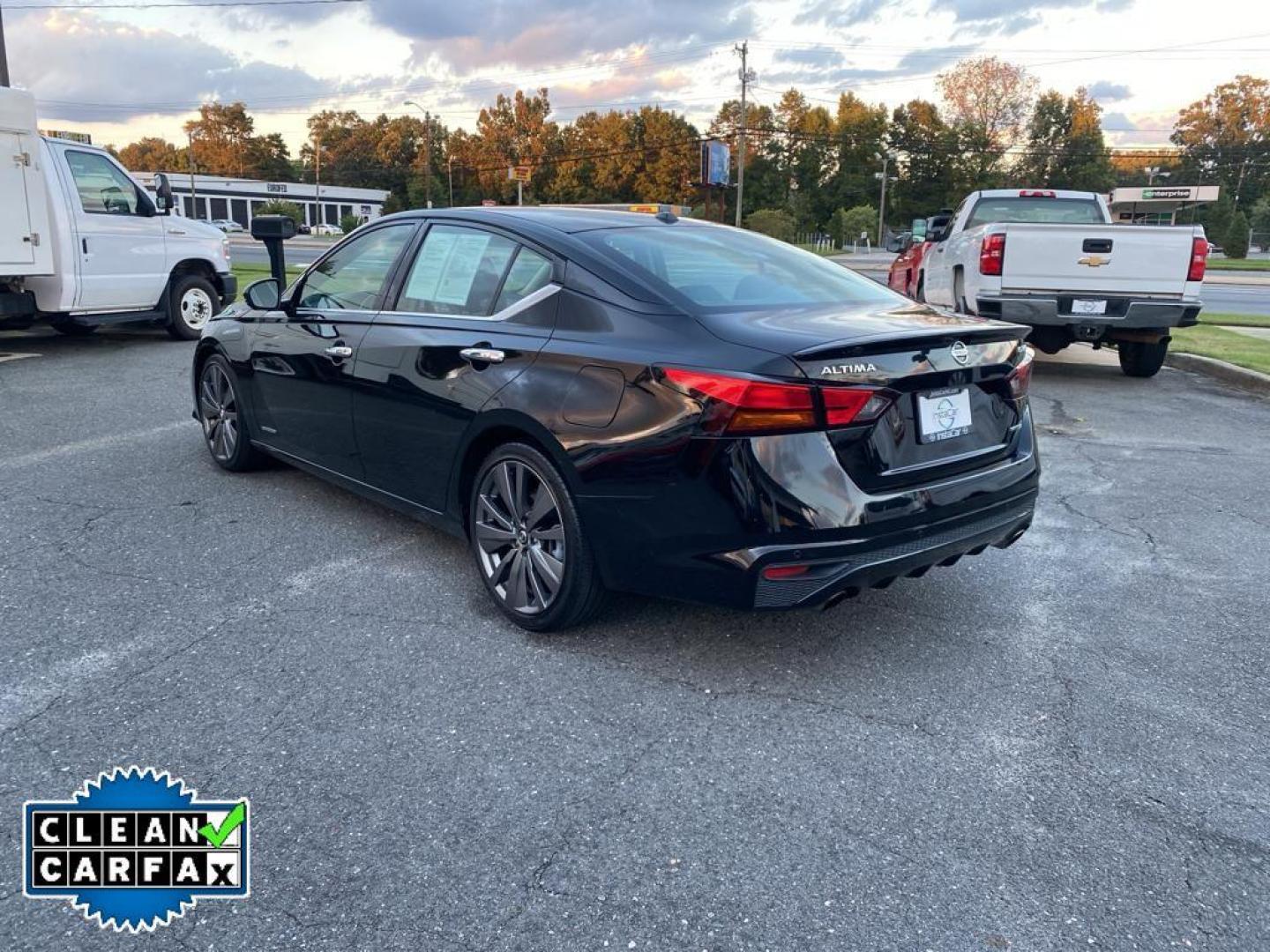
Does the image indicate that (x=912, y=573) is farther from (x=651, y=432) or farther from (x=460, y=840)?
(x=460, y=840)

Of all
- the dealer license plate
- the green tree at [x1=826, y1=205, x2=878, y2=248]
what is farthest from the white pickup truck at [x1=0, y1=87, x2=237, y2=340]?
the green tree at [x1=826, y1=205, x2=878, y2=248]

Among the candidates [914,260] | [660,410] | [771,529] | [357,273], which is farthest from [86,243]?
[914,260]

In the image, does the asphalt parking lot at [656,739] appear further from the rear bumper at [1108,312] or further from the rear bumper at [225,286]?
the rear bumper at [225,286]

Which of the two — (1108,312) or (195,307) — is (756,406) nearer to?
(1108,312)

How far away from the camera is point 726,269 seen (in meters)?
3.92

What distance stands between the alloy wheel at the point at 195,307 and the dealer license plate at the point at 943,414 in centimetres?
1041

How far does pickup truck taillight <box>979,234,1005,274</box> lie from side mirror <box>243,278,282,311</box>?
22.0 ft


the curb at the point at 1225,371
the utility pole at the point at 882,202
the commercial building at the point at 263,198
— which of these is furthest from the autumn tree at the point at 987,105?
the curb at the point at 1225,371

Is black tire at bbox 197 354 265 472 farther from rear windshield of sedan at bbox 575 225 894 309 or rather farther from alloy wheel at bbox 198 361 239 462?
rear windshield of sedan at bbox 575 225 894 309

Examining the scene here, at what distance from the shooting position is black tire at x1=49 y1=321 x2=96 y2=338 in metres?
10.4

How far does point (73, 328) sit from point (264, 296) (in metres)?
7.50

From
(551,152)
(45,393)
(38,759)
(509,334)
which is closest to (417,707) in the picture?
(38,759)

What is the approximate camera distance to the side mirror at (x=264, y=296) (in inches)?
200

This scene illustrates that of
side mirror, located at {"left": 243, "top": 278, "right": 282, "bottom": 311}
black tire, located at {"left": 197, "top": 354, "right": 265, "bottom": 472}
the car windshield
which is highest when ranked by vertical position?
the car windshield
